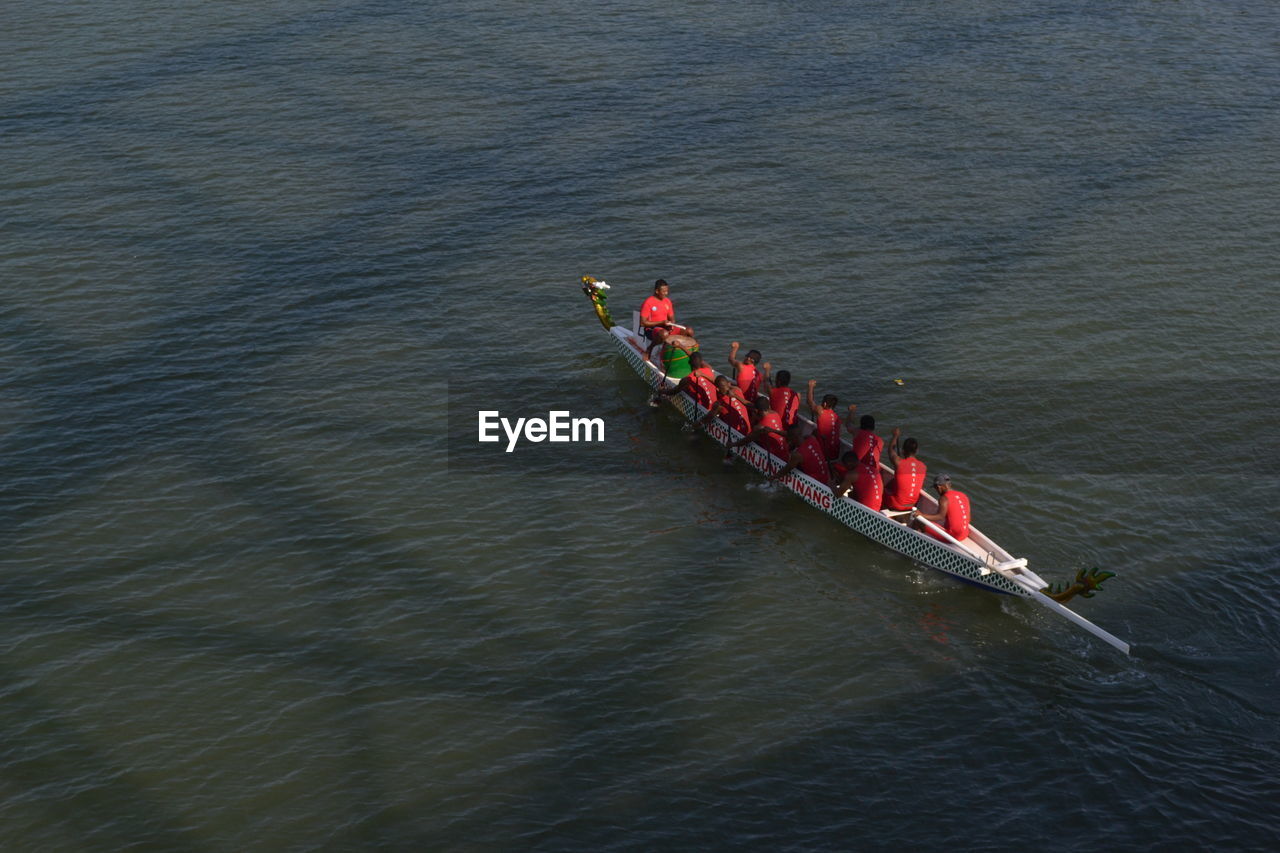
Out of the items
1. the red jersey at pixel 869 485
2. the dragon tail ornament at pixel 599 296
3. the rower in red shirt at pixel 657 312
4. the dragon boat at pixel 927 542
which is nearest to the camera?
the dragon boat at pixel 927 542

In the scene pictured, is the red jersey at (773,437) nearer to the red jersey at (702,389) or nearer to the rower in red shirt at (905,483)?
the red jersey at (702,389)

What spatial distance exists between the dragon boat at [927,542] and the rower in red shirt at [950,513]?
0.18 m

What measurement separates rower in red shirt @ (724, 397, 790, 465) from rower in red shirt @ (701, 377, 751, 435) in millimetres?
372

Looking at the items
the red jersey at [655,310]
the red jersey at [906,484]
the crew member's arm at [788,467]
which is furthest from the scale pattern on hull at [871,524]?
the red jersey at [655,310]

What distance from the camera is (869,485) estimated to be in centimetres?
2870

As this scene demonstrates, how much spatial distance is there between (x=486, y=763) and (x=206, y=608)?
7082 millimetres

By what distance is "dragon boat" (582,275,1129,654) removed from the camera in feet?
83.9

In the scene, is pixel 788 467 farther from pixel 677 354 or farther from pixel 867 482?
pixel 677 354

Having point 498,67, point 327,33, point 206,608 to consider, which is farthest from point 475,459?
point 327,33

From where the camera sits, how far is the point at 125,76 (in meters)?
51.6

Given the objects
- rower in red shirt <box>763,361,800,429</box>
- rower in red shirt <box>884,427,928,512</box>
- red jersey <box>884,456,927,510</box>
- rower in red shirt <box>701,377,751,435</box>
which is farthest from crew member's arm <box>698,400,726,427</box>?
red jersey <box>884,456,927,510</box>

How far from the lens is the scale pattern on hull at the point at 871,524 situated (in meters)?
27.1

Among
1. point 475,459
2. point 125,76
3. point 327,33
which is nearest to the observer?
point 475,459

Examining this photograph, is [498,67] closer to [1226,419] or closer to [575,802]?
[1226,419]
